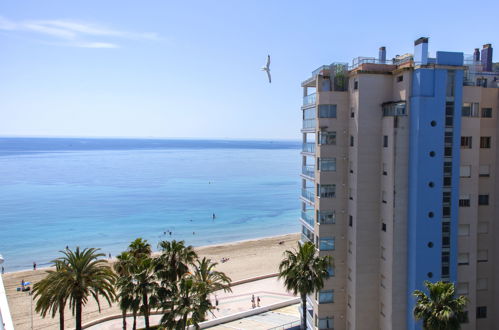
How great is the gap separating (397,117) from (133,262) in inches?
789

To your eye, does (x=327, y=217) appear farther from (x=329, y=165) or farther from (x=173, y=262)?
(x=173, y=262)

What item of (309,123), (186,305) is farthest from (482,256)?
(186,305)

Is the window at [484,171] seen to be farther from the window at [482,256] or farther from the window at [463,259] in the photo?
the window at [463,259]

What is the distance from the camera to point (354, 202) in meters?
29.9

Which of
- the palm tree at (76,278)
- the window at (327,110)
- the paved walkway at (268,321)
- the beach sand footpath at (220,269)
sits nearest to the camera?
the palm tree at (76,278)

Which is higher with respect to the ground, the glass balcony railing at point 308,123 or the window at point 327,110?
the window at point 327,110

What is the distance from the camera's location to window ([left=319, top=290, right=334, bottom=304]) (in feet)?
103


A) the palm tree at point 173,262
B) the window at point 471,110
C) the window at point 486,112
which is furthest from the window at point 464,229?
the palm tree at point 173,262

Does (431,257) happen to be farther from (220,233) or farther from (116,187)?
(116,187)

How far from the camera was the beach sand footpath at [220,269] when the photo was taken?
44844 mm

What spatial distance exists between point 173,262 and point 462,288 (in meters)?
20.0

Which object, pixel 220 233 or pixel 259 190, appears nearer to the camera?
pixel 220 233

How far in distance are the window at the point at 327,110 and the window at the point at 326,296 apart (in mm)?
13161

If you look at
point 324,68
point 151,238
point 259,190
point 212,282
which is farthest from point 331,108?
point 259,190
